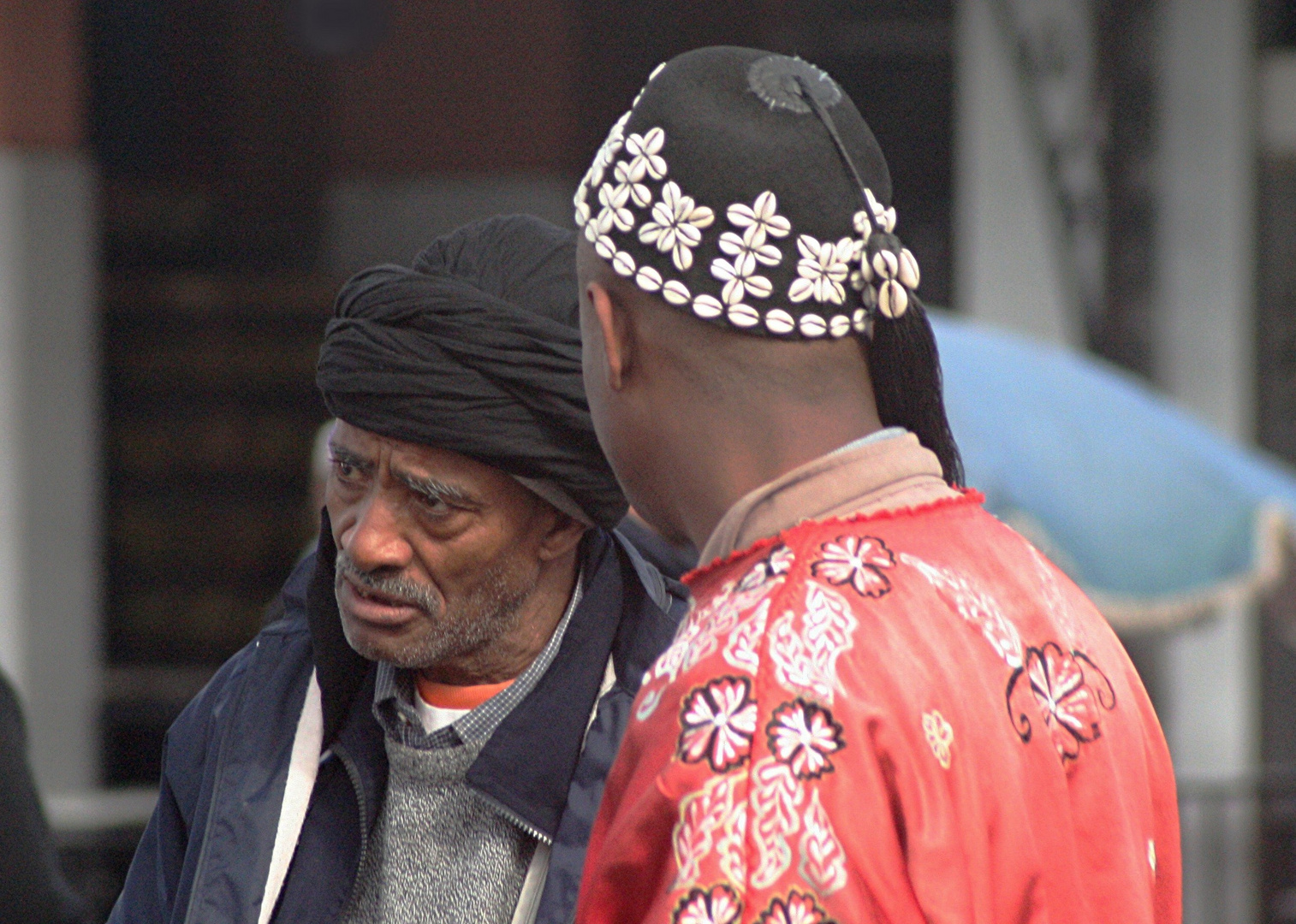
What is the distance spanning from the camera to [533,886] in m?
2.12

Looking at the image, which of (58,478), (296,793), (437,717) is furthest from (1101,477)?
(58,478)

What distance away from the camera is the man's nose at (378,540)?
2.21 meters

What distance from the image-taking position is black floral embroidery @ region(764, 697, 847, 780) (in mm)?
1382

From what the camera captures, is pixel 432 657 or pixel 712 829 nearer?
pixel 712 829

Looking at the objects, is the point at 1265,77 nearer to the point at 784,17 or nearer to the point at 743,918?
the point at 784,17

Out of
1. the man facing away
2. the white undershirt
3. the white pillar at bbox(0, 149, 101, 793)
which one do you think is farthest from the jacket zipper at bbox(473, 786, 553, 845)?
the white pillar at bbox(0, 149, 101, 793)

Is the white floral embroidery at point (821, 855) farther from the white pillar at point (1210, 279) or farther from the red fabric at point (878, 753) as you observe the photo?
the white pillar at point (1210, 279)

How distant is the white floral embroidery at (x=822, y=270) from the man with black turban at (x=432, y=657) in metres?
0.73

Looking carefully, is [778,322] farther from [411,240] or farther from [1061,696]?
[411,240]

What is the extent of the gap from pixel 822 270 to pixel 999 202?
683 centimetres

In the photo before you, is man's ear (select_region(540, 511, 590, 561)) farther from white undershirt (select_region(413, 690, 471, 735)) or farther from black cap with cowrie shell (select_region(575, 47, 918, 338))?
black cap with cowrie shell (select_region(575, 47, 918, 338))

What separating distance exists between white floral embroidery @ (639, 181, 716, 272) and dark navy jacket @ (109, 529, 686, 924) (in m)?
0.81

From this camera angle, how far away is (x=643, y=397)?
1581mm

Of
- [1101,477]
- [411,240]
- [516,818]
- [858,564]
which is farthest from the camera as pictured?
[411,240]
